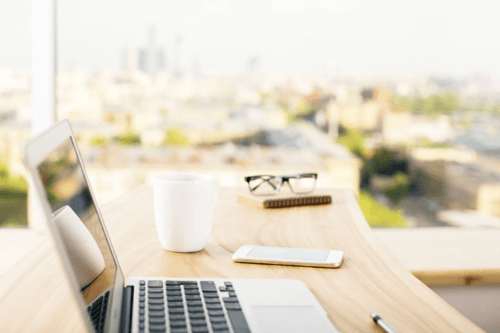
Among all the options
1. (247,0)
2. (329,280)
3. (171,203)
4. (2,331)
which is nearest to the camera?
(2,331)

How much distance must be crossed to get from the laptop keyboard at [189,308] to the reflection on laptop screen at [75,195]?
0.06 m

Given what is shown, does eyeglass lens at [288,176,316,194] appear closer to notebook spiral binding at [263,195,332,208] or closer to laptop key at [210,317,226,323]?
notebook spiral binding at [263,195,332,208]

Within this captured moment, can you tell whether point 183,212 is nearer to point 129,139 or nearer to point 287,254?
point 287,254

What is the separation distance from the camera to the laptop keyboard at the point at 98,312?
0.50m

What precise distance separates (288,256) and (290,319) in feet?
0.78

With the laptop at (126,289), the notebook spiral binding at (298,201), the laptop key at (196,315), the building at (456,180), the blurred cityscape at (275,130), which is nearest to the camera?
the laptop at (126,289)

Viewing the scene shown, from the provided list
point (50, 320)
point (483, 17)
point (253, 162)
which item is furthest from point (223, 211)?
point (483, 17)

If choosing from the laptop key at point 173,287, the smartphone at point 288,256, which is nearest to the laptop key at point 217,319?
the laptop key at point 173,287

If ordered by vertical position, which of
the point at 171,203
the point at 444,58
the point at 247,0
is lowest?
the point at 171,203

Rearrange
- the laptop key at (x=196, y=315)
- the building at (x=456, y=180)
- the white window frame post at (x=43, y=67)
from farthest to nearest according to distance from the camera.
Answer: the building at (x=456, y=180) → the white window frame post at (x=43, y=67) → the laptop key at (x=196, y=315)

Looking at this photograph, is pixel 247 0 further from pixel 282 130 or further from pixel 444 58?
pixel 444 58

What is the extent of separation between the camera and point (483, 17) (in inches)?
96.5

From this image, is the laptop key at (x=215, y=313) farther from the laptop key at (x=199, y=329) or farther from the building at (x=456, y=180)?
the building at (x=456, y=180)

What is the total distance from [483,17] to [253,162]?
1.26 meters
